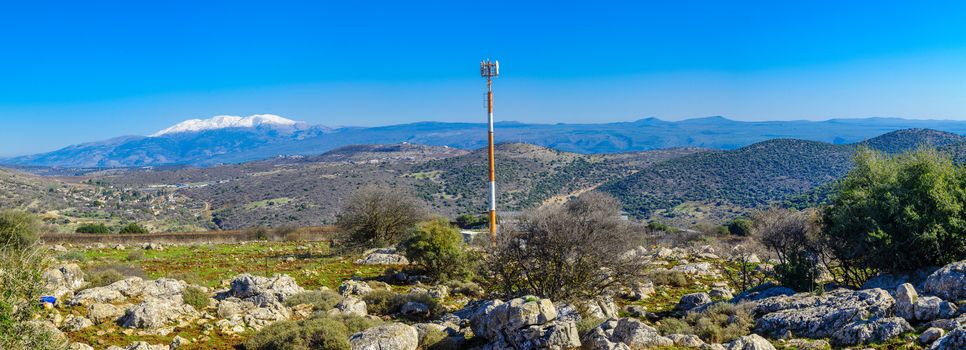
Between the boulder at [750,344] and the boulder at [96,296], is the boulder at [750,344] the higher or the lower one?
the higher one

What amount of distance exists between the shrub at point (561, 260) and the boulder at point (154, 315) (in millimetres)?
8237

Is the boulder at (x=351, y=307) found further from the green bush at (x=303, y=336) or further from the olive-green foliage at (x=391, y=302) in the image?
the green bush at (x=303, y=336)

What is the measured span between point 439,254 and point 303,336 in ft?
39.7

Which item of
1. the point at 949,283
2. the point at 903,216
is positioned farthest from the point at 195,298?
the point at 903,216

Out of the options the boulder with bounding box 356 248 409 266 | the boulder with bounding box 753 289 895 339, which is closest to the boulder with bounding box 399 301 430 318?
the boulder with bounding box 753 289 895 339

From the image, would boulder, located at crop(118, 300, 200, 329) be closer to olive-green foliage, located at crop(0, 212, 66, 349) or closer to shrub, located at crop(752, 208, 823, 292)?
olive-green foliage, located at crop(0, 212, 66, 349)

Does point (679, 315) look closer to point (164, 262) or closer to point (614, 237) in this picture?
point (614, 237)

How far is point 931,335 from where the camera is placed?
10477mm

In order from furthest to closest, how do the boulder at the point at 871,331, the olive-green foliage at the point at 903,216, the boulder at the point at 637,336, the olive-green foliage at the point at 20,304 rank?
the olive-green foliage at the point at 903,216 → the boulder at the point at 871,331 → the boulder at the point at 637,336 → the olive-green foliage at the point at 20,304

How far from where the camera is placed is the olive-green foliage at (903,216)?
1468cm

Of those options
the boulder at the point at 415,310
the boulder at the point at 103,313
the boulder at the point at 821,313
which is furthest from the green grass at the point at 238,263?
the boulder at the point at 821,313

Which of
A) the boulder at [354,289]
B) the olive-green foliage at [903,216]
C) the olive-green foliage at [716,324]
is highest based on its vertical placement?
the olive-green foliage at [903,216]

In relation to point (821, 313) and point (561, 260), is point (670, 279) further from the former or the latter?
point (821, 313)

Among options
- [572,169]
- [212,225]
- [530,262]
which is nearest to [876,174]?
[530,262]
